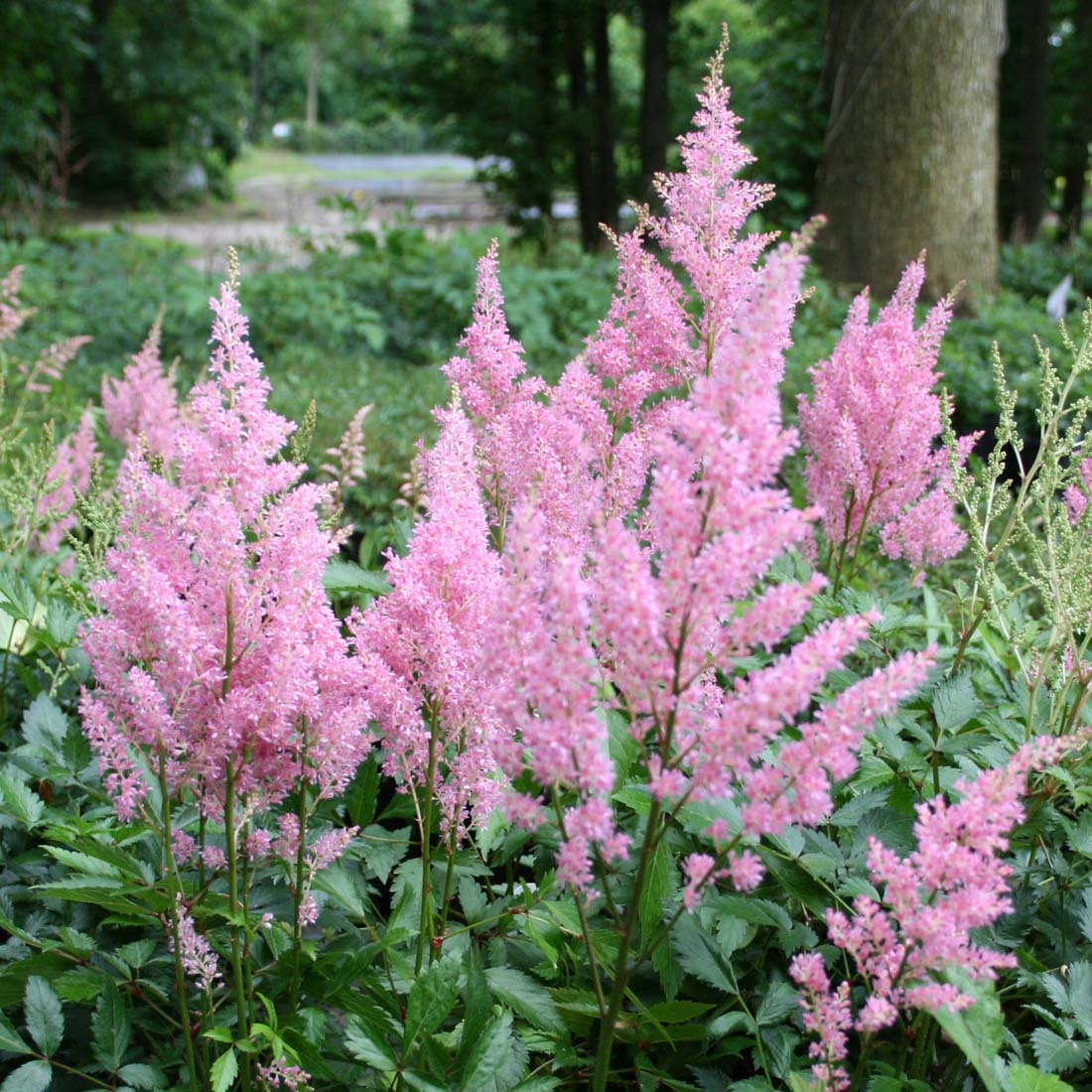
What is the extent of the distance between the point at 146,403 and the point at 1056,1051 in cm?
322

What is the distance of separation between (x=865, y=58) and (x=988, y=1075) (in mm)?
7216

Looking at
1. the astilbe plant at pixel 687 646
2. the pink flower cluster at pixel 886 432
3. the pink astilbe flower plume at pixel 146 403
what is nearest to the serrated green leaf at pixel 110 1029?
the astilbe plant at pixel 687 646

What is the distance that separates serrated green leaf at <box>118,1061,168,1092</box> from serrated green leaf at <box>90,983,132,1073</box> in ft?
0.06

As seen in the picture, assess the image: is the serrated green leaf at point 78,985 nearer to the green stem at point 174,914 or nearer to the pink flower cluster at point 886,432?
the green stem at point 174,914

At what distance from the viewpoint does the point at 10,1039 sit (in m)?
1.73

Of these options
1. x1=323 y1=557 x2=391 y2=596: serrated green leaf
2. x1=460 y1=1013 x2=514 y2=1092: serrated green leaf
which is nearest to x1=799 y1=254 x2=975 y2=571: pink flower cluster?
x1=323 y1=557 x2=391 y2=596: serrated green leaf

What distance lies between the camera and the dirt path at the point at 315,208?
10.6 meters

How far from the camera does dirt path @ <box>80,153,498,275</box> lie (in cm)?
1059

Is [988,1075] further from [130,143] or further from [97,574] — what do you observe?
[130,143]

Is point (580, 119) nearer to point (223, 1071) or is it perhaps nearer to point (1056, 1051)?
point (1056, 1051)

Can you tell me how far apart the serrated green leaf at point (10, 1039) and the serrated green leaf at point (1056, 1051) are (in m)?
1.57

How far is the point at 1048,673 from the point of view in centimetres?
218

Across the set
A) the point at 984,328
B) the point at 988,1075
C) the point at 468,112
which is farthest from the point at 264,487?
the point at 468,112

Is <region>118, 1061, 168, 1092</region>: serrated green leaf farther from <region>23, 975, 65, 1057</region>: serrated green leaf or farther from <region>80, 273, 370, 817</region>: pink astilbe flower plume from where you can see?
<region>80, 273, 370, 817</region>: pink astilbe flower plume
